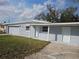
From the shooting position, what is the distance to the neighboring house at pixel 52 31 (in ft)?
76.8

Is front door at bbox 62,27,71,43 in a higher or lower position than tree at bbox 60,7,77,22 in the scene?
lower

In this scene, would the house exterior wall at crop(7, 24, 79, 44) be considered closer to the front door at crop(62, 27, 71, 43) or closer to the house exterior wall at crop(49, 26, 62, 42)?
the house exterior wall at crop(49, 26, 62, 42)

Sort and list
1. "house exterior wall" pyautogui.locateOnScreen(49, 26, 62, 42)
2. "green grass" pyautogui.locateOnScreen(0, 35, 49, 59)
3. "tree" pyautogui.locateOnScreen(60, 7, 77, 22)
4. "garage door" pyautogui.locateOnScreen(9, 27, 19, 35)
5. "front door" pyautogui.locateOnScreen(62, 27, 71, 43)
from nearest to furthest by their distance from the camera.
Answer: "green grass" pyautogui.locateOnScreen(0, 35, 49, 59) < "front door" pyautogui.locateOnScreen(62, 27, 71, 43) < "house exterior wall" pyautogui.locateOnScreen(49, 26, 62, 42) < "garage door" pyautogui.locateOnScreen(9, 27, 19, 35) < "tree" pyautogui.locateOnScreen(60, 7, 77, 22)

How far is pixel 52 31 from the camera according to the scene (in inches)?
1110

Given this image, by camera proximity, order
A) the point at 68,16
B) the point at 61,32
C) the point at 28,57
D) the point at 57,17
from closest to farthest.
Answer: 1. the point at 28,57
2. the point at 61,32
3. the point at 68,16
4. the point at 57,17

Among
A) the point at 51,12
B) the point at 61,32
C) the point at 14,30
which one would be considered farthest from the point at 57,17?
the point at 61,32

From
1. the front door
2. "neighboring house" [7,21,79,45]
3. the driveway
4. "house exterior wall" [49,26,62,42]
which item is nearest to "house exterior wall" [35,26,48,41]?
"neighboring house" [7,21,79,45]

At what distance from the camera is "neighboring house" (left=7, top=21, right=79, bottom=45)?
2342 centimetres

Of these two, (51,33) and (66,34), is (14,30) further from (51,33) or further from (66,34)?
(66,34)

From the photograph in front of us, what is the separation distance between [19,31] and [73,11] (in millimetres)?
18948

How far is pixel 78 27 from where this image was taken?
23.0 meters

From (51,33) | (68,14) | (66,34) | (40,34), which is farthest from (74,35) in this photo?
(68,14)

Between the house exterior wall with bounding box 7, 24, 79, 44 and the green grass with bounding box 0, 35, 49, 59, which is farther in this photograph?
the house exterior wall with bounding box 7, 24, 79, 44

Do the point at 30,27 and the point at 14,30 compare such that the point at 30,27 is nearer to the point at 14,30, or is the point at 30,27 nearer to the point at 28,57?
the point at 14,30
